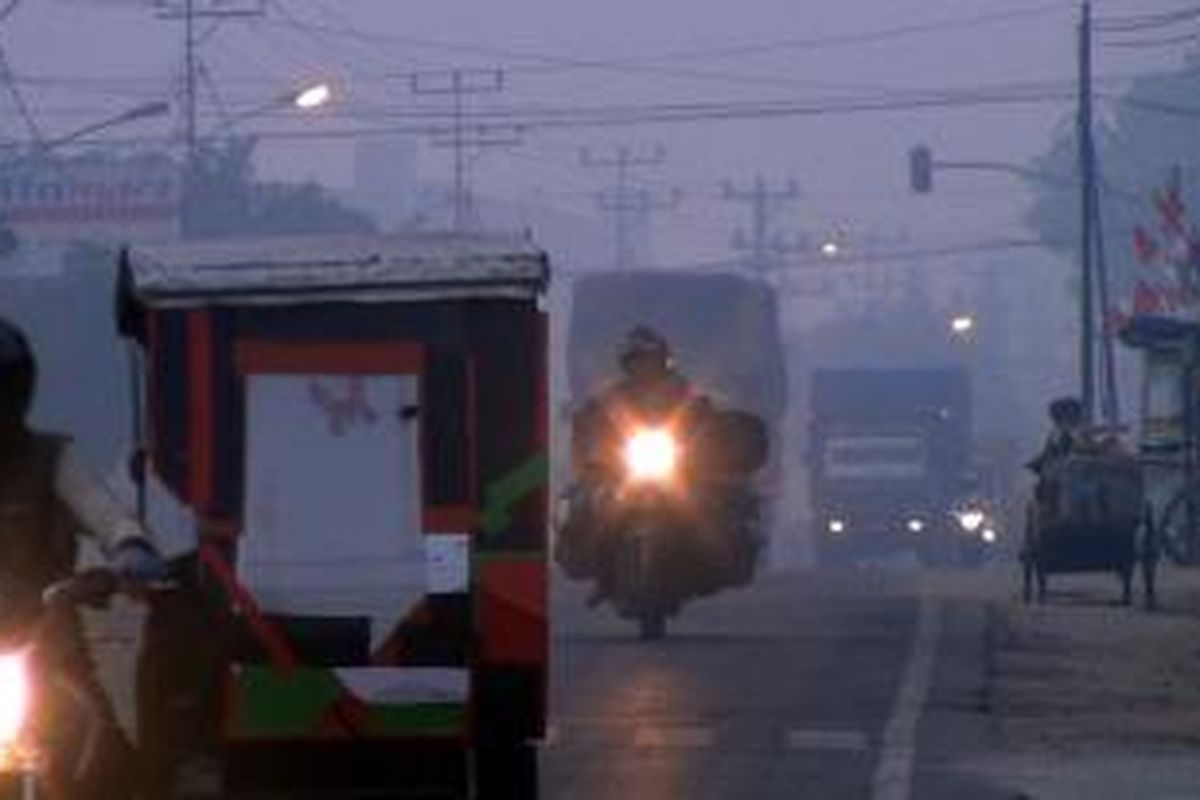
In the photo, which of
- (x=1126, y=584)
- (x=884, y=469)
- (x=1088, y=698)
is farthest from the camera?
(x=884, y=469)

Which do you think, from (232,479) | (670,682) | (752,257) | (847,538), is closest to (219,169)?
(847,538)

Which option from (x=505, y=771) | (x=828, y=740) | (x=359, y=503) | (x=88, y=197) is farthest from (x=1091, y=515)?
(x=88, y=197)

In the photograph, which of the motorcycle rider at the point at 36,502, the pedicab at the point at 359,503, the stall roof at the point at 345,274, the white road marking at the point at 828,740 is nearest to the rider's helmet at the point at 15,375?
the motorcycle rider at the point at 36,502

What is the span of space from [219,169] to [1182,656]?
77316 millimetres

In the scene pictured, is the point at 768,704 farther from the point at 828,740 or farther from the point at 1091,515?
the point at 1091,515

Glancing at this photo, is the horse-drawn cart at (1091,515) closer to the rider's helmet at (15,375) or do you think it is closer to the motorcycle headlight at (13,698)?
the rider's helmet at (15,375)

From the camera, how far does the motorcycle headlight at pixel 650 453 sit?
28.7 m

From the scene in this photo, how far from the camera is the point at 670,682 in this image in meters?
24.3

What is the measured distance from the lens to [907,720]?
71.9 ft

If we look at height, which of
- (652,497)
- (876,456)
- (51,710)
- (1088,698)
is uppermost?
(51,710)

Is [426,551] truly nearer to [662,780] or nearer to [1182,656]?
[662,780]

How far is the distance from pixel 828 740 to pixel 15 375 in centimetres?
1038

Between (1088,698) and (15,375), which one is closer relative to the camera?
(15,375)

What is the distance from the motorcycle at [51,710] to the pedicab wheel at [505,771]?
622cm
